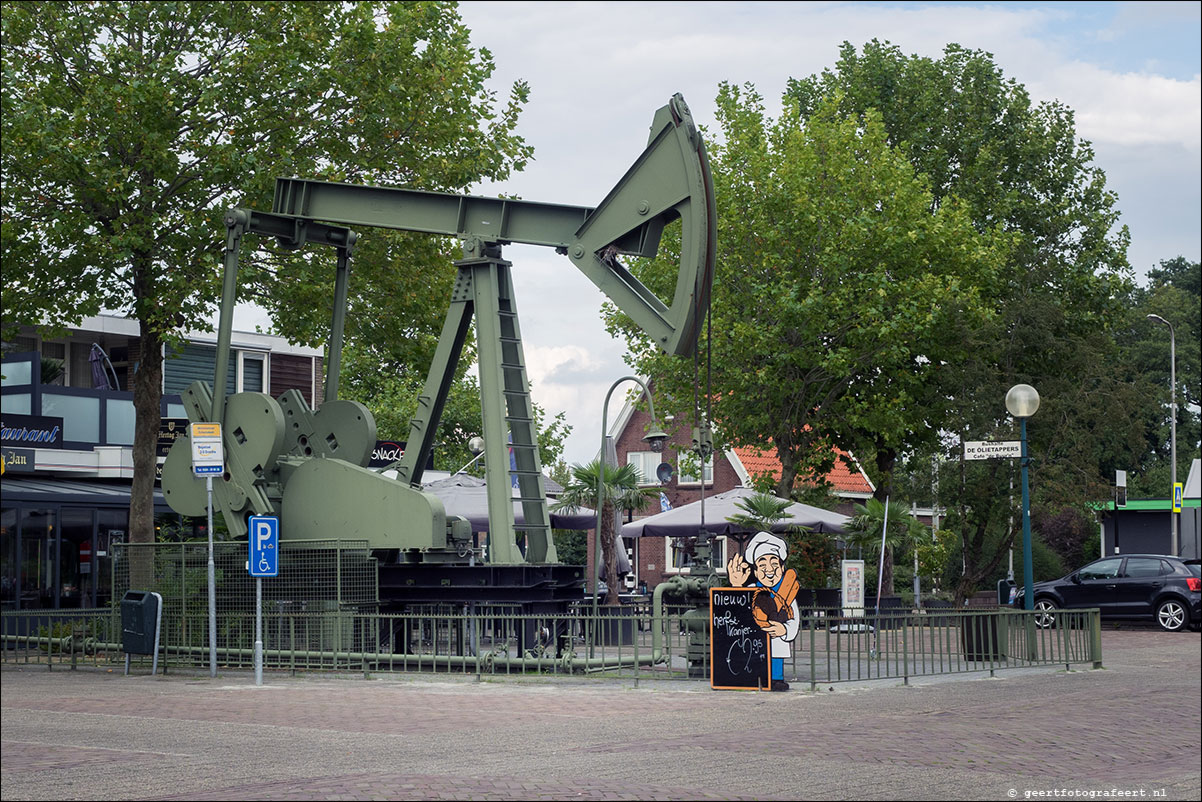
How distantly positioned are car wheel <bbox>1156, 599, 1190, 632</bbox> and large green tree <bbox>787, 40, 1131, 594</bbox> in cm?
408

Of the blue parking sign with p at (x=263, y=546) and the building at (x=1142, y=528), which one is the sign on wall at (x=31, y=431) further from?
the building at (x=1142, y=528)

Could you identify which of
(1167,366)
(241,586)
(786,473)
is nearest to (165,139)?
(241,586)

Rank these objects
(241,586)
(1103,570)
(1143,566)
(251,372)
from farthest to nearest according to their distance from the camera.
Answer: (251,372), (1103,570), (1143,566), (241,586)

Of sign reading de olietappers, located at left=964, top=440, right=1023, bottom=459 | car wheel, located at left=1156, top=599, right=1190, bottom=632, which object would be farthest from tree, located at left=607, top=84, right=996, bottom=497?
sign reading de olietappers, located at left=964, top=440, right=1023, bottom=459

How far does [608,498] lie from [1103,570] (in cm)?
1138

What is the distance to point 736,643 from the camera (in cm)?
1661

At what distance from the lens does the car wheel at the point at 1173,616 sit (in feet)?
102

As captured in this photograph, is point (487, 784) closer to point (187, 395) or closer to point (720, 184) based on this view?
point (187, 395)

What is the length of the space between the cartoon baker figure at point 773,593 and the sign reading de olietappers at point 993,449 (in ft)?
22.2

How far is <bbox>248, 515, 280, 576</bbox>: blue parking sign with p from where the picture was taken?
1819cm

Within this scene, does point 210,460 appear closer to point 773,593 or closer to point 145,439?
point 145,439

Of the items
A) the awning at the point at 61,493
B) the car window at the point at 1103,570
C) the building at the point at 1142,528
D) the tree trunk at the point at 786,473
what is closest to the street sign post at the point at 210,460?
the awning at the point at 61,493

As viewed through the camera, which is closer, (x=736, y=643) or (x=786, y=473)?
(x=736, y=643)

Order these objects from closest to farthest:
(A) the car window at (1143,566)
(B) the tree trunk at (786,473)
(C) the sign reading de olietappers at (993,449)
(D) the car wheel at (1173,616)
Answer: (C) the sign reading de olietappers at (993,449) < (D) the car wheel at (1173,616) < (A) the car window at (1143,566) < (B) the tree trunk at (786,473)
